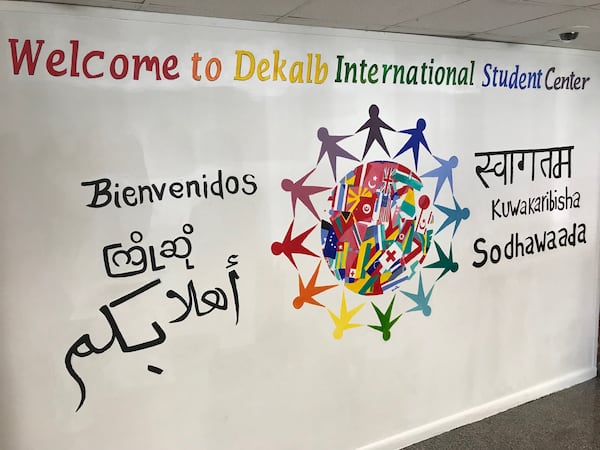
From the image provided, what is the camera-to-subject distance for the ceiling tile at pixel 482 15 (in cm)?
237

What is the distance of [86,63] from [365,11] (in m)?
1.19

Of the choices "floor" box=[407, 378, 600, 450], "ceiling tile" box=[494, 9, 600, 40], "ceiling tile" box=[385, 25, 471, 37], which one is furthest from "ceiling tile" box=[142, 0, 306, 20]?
"floor" box=[407, 378, 600, 450]

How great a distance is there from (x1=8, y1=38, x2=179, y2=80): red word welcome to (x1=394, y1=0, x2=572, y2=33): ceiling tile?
120cm

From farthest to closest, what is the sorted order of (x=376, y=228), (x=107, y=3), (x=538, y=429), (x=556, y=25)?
(x=538, y=429) < (x=376, y=228) < (x=556, y=25) < (x=107, y=3)

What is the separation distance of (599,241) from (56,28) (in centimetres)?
372

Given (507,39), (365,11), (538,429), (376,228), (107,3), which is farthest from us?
(538,429)

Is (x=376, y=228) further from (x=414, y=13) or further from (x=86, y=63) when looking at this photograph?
(x=86, y=63)

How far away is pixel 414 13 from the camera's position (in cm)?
248

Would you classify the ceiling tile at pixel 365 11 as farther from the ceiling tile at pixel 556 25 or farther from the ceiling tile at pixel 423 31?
the ceiling tile at pixel 556 25

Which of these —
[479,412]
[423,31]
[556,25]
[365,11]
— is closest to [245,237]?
[365,11]

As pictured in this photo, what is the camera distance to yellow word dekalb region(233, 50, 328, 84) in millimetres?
2559

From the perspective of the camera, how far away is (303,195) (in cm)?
282

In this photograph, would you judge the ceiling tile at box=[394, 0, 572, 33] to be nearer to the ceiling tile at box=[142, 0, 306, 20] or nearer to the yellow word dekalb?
the yellow word dekalb

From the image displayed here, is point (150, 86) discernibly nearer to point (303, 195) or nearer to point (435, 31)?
point (303, 195)
